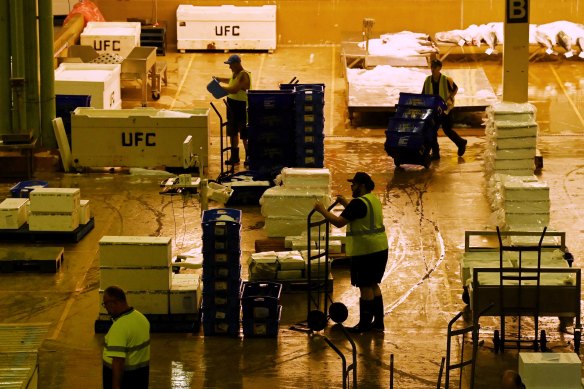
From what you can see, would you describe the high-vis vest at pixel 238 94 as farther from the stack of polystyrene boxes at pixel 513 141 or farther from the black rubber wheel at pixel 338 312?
the black rubber wheel at pixel 338 312

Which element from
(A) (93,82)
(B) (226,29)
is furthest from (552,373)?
(B) (226,29)

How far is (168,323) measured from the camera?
1409 centimetres

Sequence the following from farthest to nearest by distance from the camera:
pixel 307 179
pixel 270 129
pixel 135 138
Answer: pixel 135 138, pixel 270 129, pixel 307 179

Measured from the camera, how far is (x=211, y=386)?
1264cm

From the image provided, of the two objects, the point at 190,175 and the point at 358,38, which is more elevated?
the point at 358,38

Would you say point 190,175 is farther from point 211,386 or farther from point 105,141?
point 211,386

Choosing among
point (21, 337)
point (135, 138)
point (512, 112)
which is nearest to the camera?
point (21, 337)

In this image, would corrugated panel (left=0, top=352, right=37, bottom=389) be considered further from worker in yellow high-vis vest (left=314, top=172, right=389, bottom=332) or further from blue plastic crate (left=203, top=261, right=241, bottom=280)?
worker in yellow high-vis vest (left=314, top=172, right=389, bottom=332)

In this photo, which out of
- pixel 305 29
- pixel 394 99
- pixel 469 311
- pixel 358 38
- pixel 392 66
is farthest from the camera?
pixel 305 29

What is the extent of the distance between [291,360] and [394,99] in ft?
Answer: 38.9

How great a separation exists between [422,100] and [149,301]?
27.8 feet

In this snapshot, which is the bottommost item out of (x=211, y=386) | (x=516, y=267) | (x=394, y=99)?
(x=211, y=386)

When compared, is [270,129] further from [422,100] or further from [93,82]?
[93,82]

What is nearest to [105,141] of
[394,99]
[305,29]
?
[394,99]
